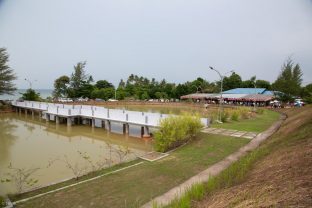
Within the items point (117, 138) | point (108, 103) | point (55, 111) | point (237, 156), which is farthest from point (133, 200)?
point (108, 103)

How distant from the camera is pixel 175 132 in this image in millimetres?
12773

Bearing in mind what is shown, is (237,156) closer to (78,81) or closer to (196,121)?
(196,121)

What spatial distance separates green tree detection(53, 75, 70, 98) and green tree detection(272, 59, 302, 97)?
46.2 m

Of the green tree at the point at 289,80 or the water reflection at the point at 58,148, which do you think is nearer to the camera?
the water reflection at the point at 58,148

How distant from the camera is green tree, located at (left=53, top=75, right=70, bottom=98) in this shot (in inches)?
2301

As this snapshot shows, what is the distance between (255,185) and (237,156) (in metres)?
5.41

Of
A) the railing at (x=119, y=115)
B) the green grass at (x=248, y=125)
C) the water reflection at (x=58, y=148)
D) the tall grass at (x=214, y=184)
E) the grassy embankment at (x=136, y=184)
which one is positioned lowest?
the water reflection at (x=58, y=148)

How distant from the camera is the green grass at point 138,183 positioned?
6934 millimetres

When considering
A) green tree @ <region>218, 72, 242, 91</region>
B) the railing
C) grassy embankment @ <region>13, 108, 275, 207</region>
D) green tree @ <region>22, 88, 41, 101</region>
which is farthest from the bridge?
green tree @ <region>218, 72, 242, 91</region>

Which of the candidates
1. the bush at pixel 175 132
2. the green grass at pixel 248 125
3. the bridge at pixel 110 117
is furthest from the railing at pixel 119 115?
the bush at pixel 175 132

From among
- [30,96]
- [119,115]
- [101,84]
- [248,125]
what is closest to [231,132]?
[248,125]

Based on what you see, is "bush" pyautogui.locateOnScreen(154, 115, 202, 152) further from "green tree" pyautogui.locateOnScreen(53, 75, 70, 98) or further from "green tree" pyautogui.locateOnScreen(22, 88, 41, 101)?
"green tree" pyautogui.locateOnScreen(53, 75, 70, 98)

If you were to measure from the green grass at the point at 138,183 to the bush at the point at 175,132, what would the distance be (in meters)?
0.98

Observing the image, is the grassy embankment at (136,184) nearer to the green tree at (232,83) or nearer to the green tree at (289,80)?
the green tree at (289,80)
